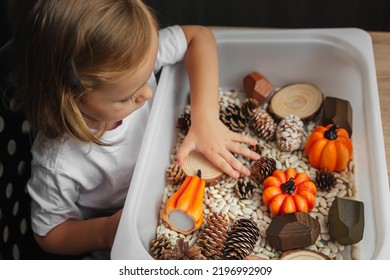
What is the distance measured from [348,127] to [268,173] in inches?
6.6

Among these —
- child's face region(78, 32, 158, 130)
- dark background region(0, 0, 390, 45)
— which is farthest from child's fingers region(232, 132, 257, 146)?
dark background region(0, 0, 390, 45)

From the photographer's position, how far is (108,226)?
3.05 ft

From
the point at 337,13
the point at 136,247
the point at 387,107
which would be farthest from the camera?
the point at 337,13

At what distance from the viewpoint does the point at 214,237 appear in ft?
2.81

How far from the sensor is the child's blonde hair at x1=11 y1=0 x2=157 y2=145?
697mm

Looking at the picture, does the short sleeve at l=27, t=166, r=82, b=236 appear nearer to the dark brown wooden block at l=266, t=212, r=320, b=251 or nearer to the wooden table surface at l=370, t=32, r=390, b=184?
the dark brown wooden block at l=266, t=212, r=320, b=251

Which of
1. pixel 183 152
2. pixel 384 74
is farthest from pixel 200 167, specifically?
pixel 384 74

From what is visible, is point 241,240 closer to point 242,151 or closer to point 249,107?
point 242,151

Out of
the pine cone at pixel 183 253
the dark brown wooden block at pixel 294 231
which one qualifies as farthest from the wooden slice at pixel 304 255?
the pine cone at pixel 183 253

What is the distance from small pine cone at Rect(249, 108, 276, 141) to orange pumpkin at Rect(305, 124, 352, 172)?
0.08m

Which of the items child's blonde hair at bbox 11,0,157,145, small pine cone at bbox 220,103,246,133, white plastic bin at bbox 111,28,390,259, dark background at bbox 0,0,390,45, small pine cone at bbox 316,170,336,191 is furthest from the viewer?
dark background at bbox 0,0,390,45

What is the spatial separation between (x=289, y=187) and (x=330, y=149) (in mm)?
101
